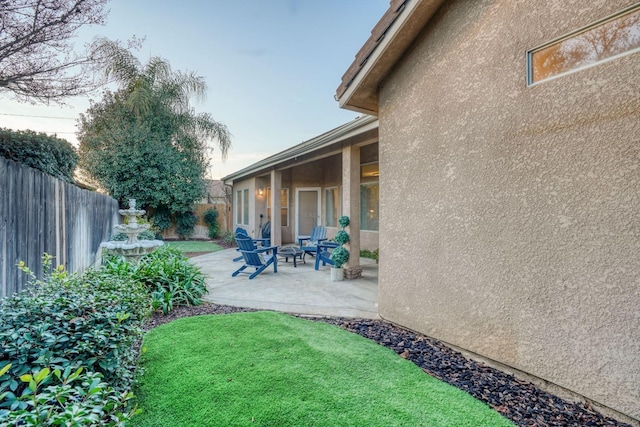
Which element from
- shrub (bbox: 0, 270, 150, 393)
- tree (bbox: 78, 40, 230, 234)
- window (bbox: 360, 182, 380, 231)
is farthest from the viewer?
tree (bbox: 78, 40, 230, 234)

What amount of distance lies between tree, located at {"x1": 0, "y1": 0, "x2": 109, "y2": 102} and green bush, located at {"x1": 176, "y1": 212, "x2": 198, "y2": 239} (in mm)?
13641

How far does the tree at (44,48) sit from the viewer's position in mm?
3855

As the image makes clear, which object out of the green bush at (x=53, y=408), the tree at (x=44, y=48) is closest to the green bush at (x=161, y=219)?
the tree at (x=44, y=48)

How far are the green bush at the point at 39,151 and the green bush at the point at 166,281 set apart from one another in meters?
2.20

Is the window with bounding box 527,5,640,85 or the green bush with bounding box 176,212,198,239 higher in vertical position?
the window with bounding box 527,5,640,85

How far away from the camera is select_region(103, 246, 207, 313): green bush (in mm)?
4837

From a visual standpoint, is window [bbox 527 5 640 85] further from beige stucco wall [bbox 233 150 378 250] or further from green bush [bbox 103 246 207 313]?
beige stucco wall [bbox 233 150 378 250]

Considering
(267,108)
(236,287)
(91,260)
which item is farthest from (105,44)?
(236,287)

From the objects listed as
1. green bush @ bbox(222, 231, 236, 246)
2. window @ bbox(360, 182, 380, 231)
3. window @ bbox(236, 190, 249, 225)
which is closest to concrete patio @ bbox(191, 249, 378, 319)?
window @ bbox(360, 182, 380, 231)

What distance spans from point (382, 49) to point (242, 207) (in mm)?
13297

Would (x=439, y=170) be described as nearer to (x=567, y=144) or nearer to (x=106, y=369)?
(x=567, y=144)

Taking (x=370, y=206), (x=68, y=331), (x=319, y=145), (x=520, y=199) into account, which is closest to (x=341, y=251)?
(x=319, y=145)

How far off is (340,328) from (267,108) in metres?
12.0

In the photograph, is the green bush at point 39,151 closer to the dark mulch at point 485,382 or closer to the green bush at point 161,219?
the dark mulch at point 485,382
